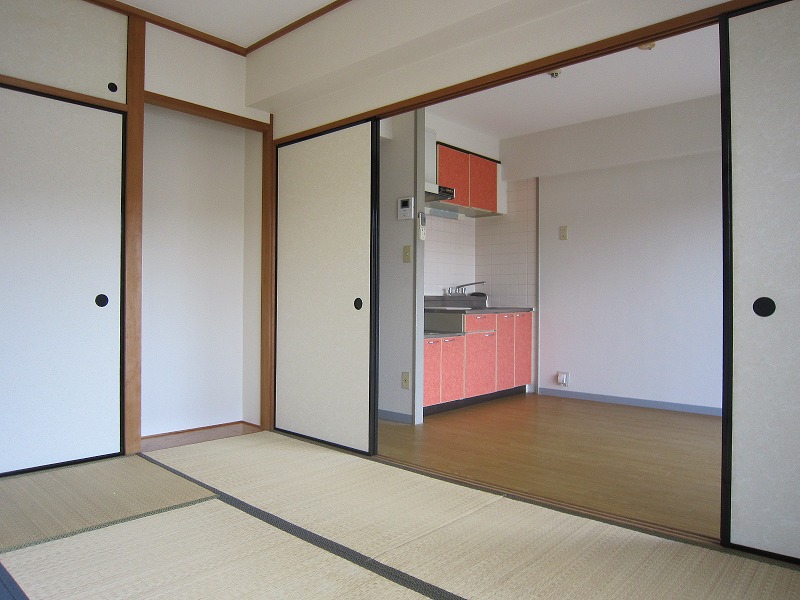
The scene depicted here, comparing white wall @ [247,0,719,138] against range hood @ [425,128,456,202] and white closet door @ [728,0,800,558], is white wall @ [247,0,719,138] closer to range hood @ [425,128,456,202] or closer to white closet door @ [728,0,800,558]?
white closet door @ [728,0,800,558]

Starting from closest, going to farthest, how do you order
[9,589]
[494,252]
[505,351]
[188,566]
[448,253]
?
[9,589]
[188,566]
[505,351]
[448,253]
[494,252]

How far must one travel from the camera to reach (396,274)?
15.5 ft

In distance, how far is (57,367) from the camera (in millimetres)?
3238

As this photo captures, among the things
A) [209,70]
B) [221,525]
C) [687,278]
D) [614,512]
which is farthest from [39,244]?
[687,278]

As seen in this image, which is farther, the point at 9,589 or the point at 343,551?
the point at 343,551

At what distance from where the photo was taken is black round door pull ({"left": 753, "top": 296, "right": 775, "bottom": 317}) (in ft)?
6.95

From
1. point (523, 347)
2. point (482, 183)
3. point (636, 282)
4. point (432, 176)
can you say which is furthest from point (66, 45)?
point (636, 282)

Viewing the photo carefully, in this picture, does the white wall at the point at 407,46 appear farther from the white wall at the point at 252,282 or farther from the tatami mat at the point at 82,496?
the tatami mat at the point at 82,496

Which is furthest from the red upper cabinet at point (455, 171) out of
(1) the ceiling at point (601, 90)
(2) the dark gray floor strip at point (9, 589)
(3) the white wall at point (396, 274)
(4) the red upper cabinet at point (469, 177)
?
(2) the dark gray floor strip at point (9, 589)

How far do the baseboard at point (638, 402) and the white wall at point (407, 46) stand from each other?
12.4 ft

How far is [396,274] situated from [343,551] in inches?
112

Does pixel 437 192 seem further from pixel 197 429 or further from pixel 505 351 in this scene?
pixel 197 429

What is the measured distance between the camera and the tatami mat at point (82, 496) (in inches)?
93.2

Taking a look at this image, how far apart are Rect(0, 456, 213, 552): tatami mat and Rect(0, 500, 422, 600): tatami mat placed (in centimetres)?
15
